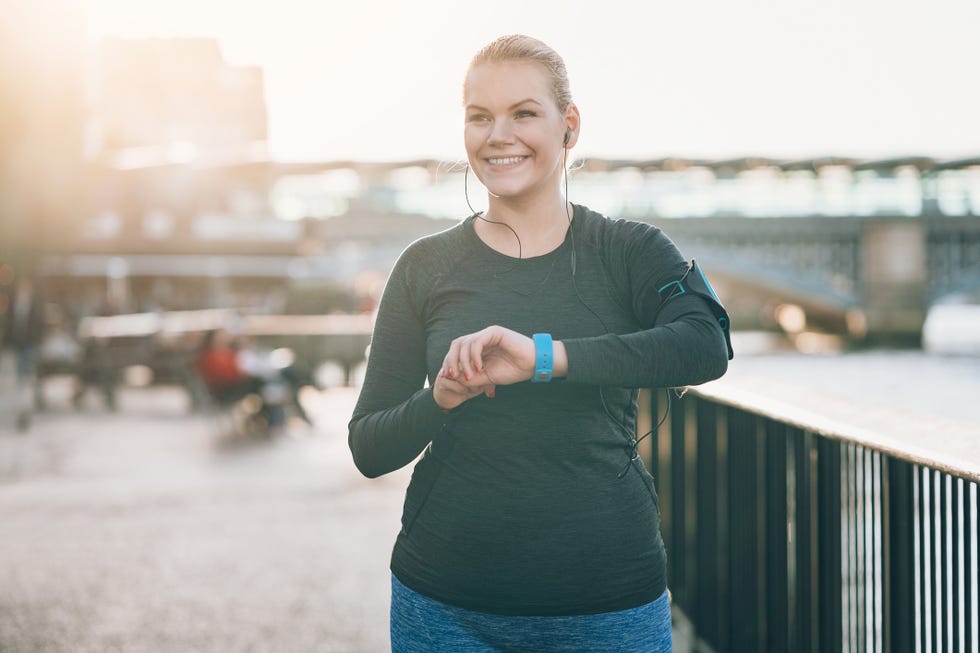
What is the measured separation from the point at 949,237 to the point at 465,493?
139 ft

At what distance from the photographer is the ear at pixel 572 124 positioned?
1592 mm

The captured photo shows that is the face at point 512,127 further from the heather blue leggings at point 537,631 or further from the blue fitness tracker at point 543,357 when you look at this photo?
the heather blue leggings at point 537,631

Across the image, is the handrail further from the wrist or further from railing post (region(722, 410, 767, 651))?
the wrist

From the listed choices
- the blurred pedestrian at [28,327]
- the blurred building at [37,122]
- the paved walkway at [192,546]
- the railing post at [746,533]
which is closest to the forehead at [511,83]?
the railing post at [746,533]

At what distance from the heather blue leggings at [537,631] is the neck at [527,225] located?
58 cm

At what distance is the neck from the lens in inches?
62.3

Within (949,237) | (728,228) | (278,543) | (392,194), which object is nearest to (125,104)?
(278,543)

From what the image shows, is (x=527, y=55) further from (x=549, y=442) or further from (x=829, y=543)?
(x=829, y=543)

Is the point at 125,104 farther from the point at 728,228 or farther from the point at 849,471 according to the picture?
the point at 728,228

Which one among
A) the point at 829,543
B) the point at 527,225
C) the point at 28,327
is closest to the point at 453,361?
the point at 527,225

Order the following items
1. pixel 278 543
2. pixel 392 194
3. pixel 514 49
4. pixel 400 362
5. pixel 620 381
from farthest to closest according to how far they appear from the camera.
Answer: pixel 392 194 < pixel 278 543 < pixel 400 362 < pixel 514 49 < pixel 620 381

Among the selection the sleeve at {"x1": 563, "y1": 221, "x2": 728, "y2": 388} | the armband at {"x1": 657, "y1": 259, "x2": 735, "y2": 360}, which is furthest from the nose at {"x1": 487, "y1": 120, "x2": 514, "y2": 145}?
the armband at {"x1": 657, "y1": 259, "x2": 735, "y2": 360}

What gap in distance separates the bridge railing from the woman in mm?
704

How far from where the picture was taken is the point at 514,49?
1510 millimetres
